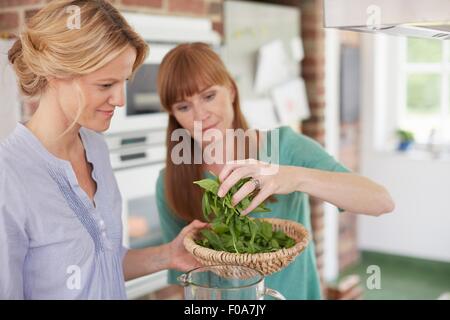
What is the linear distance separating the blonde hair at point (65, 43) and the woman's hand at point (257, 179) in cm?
24

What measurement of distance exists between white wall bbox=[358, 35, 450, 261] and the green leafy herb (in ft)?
4.56

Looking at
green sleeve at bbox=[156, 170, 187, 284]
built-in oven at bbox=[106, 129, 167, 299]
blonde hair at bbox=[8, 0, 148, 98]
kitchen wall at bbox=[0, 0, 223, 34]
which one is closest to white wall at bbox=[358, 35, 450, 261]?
kitchen wall at bbox=[0, 0, 223, 34]

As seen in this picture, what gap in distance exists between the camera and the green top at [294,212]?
3.56 ft

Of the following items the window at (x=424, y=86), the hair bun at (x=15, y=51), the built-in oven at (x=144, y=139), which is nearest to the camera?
the hair bun at (x=15, y=51)

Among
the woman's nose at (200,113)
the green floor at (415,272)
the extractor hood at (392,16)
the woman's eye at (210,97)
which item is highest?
the extractor hood at (392,16)

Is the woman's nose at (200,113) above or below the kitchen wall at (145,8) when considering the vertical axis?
below

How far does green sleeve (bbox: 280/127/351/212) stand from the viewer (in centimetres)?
107

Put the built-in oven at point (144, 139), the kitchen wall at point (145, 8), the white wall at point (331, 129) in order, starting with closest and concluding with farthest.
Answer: the kitchen wall at point (145, 8), the built-in oven at point (144, 139), the white wall at point (331, 129)

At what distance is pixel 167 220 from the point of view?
1153mm

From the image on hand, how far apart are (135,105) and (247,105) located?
2.54 ft

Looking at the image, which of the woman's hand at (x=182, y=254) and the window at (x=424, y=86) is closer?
the woman's hand at (x=182, y=254)

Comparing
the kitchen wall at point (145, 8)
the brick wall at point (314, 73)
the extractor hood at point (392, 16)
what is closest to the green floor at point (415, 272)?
the brick wall at point (314, 73)

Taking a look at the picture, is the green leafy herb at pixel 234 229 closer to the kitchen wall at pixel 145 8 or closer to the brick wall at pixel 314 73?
the kitchen wall at pixel 145 8

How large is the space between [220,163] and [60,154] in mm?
349
